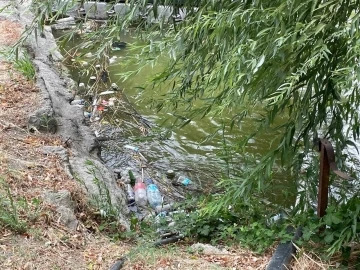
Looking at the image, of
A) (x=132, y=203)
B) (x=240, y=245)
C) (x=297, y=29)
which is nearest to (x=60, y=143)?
(x=132, y=203)

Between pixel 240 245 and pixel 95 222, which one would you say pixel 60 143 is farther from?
pixel 240 245

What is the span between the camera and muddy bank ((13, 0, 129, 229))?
177 inches

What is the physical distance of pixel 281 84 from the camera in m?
3.02

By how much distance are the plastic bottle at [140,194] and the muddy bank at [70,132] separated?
9.0 inches

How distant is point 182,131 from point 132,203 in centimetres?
226

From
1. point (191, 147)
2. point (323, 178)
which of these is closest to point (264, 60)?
point (323, 178)

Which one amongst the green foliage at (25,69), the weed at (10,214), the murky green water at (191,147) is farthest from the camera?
the green foliage at (25,69)

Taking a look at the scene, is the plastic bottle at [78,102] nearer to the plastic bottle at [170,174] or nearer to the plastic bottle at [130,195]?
the plastic bottle at [170,174]

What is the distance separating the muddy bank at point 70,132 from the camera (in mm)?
4496

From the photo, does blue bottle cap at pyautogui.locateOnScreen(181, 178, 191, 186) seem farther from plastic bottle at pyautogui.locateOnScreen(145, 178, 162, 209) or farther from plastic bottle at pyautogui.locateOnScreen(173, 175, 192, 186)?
plastic bottle at pyautogui.locateOnScreen(145, 178, 162, 209)

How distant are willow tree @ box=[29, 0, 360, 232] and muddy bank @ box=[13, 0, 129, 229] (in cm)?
77

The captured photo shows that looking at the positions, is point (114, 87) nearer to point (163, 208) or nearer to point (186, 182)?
point (186, 182)

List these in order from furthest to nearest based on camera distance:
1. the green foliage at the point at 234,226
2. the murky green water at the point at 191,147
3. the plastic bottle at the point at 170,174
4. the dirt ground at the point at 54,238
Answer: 1. the murky green water at the point at 191,147
2. the plastic bottle at the point at 170,174
3. the green foliage at the point at 234,226
4. the dirt ground at the point at 54,238

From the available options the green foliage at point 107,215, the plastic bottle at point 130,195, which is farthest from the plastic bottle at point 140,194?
the green foliage at point 107,215
